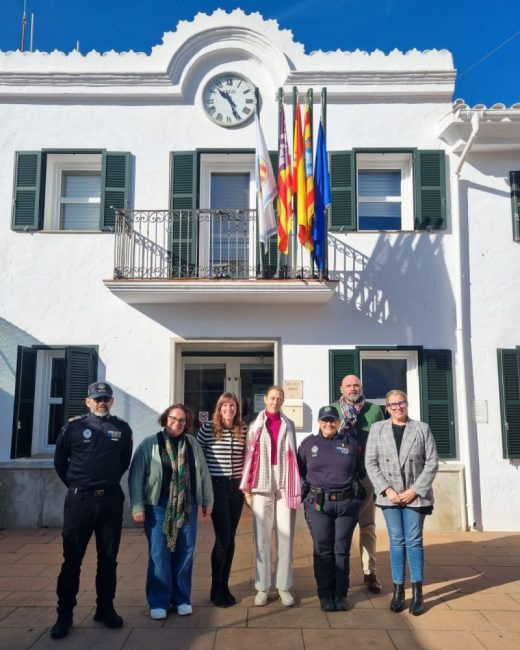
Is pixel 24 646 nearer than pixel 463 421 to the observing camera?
Yes

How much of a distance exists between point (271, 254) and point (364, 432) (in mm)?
3740

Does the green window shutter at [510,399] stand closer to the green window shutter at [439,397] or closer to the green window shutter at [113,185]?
the green window shutter at [439,397]

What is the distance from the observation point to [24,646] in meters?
3.98

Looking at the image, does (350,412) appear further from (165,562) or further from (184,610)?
(184,610)

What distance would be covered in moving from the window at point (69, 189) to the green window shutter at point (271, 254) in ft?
7.27

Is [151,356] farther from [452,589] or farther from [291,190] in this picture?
[452,589]

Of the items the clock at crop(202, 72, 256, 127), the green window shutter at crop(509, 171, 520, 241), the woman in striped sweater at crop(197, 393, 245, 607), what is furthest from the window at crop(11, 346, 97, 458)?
the green window shutter at crop(509, 171, 520, 241)

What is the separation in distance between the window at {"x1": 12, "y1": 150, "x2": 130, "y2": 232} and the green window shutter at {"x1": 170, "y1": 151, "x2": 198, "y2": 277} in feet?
2.40

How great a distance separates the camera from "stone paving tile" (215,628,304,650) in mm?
3998

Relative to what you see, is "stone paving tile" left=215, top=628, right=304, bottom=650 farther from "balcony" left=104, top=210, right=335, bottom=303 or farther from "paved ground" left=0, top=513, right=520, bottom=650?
"balcony" left=104, top=210, right=335, bottom=303

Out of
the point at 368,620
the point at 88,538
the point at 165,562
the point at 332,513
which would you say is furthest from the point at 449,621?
the point at 88,538

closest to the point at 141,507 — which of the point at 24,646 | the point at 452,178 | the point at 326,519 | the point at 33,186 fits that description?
the point at 24,646

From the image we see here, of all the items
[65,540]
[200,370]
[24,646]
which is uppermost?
[200,370]

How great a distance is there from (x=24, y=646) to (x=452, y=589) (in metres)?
3.73
